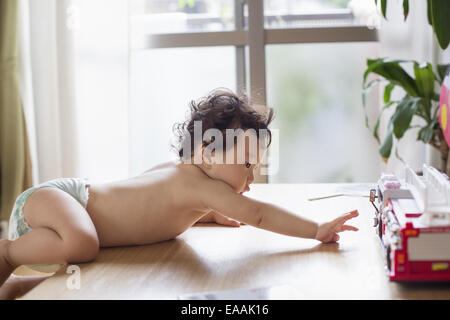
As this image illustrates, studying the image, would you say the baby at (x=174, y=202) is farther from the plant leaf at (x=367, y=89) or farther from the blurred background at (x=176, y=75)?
the blurred background at (x=176, y=75)

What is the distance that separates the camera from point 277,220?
1021 mm

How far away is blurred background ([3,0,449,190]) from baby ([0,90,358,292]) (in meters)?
1.41

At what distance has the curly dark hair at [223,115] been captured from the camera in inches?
43.1

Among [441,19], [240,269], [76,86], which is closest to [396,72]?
[441,19]

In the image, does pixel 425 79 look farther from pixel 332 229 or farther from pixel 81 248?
pixel 81 248

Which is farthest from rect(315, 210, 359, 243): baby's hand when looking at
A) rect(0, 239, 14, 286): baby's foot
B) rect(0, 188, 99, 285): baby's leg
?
rect(0, 239, 14, 286): baby's foot

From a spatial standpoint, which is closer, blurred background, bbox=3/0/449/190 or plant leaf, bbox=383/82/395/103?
plant leaf, bbox=383/82/395/103

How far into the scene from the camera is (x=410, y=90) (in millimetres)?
1896

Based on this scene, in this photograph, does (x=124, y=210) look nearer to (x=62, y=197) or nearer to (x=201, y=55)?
(x=62, y=197)

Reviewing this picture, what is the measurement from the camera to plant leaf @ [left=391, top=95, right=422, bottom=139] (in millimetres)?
1811

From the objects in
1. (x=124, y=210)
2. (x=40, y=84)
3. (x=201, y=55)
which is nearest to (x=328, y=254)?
(x=124, y=210)

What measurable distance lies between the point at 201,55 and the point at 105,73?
0.48 metres

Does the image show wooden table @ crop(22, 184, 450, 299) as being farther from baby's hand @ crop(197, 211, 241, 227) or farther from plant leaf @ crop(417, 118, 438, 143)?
plant leaf @ crop(417, 118, 438, 143)

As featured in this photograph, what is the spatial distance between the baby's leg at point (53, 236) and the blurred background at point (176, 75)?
152cm
